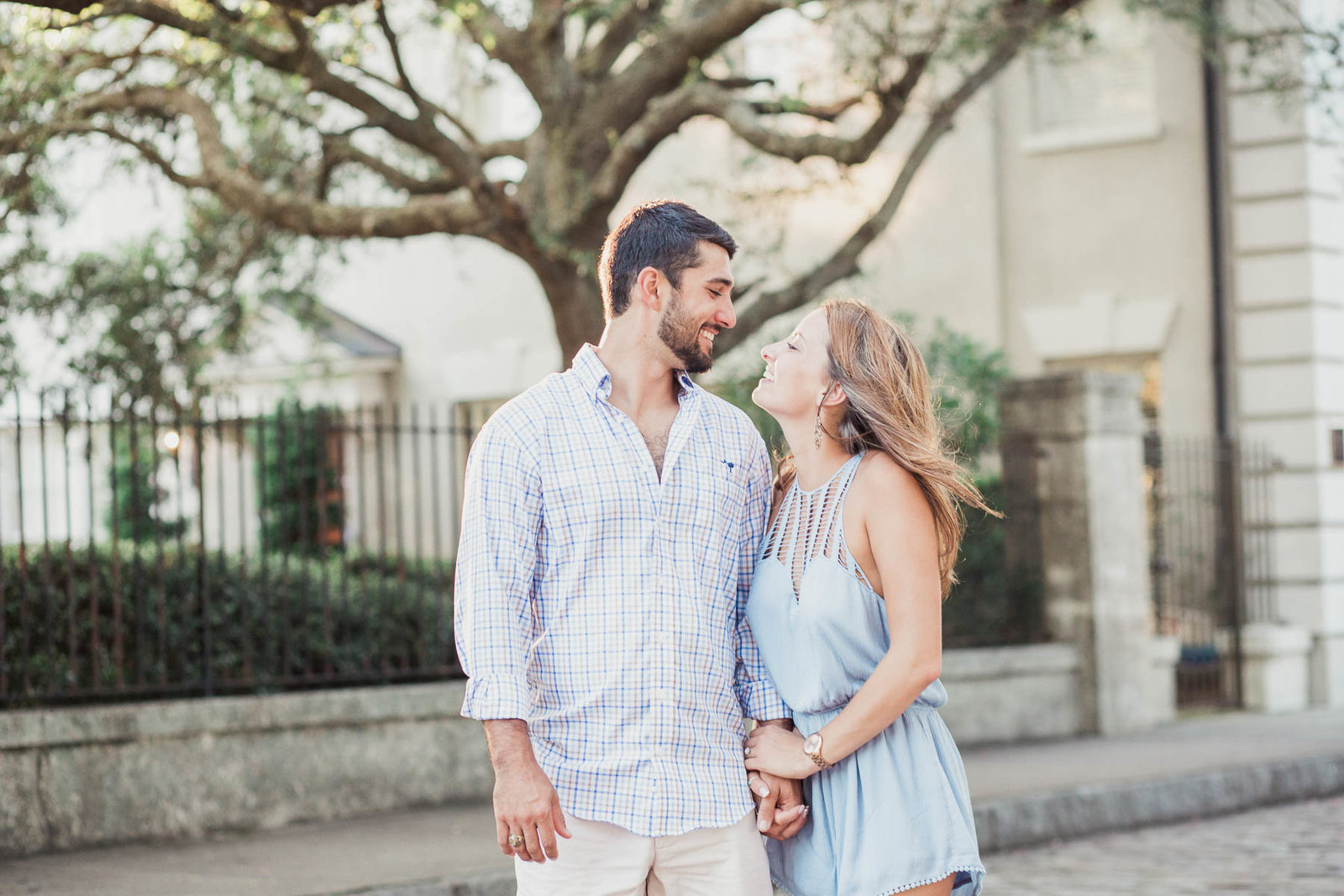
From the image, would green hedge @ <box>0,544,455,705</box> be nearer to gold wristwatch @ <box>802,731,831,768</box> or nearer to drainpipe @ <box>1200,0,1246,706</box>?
gold wristwatch @ <box>802,731,831,768</box>

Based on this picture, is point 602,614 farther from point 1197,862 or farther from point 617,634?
point 1197,862

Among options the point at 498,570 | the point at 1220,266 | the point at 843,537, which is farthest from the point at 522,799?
the point at 1220,266

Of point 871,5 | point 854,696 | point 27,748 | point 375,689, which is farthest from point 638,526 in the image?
point 871,5

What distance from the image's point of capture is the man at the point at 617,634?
9.67ft

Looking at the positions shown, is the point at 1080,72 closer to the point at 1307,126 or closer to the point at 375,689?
the point at 1307,126

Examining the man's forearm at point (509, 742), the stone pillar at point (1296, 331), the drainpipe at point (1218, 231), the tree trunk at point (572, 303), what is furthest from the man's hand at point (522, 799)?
the drainpipe at point (1218, 231)

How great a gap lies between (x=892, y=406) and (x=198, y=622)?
604 centimetres

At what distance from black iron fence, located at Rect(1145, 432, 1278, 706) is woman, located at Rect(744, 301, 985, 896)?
1045 cm

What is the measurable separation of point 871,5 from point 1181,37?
288cm

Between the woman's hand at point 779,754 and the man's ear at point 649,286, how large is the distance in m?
0.84

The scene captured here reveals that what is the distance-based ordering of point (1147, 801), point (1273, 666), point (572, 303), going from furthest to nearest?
1. point (1273, 666)
2. point (572, 303)
3. point (1147, 801)

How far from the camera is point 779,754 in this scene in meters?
→ 3.09

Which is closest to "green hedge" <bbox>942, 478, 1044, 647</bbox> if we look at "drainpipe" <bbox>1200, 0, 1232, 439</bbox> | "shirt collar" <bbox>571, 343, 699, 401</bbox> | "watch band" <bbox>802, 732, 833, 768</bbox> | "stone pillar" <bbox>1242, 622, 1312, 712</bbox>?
"stone pillar" <bbox>1242, 622, 1312, 712</bbox>

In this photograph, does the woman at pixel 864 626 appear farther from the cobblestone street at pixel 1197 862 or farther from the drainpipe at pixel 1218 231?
the drainpipe at pixel 1218 231
